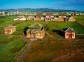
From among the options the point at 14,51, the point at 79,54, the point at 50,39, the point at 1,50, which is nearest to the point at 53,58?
the point at 79,54

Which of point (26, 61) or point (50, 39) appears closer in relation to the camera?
point (26, 61)

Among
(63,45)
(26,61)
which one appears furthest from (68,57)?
(63,45)

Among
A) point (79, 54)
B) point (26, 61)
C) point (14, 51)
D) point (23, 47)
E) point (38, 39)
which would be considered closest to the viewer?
point (26, 61)

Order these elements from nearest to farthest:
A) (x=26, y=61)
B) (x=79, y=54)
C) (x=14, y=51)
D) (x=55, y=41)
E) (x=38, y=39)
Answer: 1. (x=26, y=61)
2. (x=79, y=54)
3. (x=14, y=51)
4. (x=55, y=41)
5. (x=38, y=39)

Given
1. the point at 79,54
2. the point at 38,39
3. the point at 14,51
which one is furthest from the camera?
the point at 38,39

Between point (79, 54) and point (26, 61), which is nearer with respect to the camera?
point (26, 61)

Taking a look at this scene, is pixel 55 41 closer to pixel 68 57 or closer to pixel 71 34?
pixel 71 34

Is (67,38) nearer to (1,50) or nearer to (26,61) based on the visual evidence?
(1,50)

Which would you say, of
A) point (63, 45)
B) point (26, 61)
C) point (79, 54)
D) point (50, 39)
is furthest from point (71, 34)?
point (26, 61)
